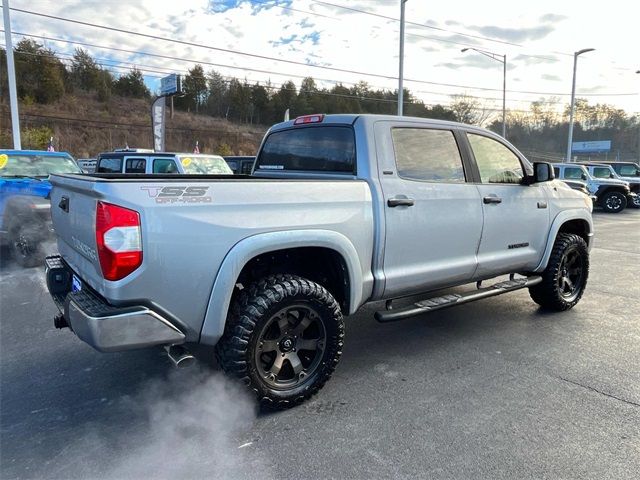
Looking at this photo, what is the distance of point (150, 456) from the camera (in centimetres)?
265

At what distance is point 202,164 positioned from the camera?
1161 cm

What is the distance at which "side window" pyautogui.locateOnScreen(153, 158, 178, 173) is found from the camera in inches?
445

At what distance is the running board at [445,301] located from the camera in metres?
3.62

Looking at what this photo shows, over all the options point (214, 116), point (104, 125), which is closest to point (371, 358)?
point (104, 125)

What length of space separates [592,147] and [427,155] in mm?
68345

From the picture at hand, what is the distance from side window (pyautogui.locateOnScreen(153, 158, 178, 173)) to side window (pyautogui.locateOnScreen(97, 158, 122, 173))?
140cm

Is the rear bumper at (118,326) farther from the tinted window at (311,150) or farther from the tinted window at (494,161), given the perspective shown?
the tinted window at (494,161)

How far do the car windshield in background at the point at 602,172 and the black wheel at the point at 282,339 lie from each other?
19535 millimetres

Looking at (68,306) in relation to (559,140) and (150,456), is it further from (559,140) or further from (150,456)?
(559,140)

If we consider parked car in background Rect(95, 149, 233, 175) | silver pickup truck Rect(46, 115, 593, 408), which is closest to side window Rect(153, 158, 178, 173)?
parked car in background Rect(95, 149, 233, 175)

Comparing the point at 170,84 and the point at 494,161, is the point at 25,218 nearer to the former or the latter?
the point at 494,161

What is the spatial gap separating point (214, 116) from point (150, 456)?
7660cm

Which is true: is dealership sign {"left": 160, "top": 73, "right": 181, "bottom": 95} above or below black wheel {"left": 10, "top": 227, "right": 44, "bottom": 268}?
above

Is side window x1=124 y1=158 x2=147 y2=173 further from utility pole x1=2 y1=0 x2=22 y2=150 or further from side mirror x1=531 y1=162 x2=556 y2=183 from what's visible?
side mirror x1=531 y1=162 x2=556 y2=183
